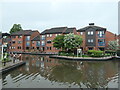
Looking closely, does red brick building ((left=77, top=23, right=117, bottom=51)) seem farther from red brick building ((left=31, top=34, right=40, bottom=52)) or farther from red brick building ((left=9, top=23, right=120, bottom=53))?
red brick building ((left=31, top=34, right=40, bottom=52))

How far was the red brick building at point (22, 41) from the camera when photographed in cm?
5250

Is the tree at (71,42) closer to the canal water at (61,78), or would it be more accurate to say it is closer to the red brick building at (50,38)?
the red brick building at (50,38)

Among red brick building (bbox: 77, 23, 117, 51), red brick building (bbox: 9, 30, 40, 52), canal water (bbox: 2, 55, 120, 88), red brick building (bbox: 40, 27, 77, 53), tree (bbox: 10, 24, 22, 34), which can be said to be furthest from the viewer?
tree (bbox: 10, 24, 22, 34)

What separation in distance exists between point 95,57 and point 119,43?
Answer: 15.5m

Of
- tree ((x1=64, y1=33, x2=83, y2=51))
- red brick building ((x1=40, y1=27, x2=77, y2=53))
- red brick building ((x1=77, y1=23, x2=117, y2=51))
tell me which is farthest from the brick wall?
tree ((x1=64, y1=33, x2=83, y2=51))

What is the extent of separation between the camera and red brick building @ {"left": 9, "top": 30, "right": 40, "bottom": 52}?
172ft

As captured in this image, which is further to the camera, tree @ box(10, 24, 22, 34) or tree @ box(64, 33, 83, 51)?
tree @ box(10, 24, 22, 34)

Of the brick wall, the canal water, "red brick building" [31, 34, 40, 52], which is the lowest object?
the canal water

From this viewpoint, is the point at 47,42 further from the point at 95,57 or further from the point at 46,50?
the point at 95,57

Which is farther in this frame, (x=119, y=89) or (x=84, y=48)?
(x=84, y=48)

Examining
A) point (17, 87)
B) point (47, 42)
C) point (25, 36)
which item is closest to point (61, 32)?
point (47, 42)

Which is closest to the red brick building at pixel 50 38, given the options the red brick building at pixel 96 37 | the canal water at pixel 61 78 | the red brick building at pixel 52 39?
the red brick building at pixel 52 39

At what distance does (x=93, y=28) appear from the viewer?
3925 centimetres

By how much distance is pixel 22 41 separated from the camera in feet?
173
